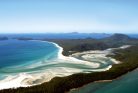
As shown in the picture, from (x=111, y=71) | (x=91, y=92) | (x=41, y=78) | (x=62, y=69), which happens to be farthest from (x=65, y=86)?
(x=62, y=69)

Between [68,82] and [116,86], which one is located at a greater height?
[68,82]

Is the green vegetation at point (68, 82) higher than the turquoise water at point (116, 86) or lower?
higher

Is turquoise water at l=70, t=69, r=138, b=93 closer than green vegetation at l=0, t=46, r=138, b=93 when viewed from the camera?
No

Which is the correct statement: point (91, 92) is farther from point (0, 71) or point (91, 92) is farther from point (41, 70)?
point (0, 71)

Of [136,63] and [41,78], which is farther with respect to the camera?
[136,63]

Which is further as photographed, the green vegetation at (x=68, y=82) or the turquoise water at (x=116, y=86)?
the turquoise water at (x=116, y=86)

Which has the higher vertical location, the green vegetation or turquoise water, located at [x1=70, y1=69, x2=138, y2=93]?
the green vegetation

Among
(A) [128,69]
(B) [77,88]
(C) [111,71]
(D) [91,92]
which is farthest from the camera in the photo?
(A) [128,69]

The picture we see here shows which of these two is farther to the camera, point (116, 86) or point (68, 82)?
point (116, 86)
